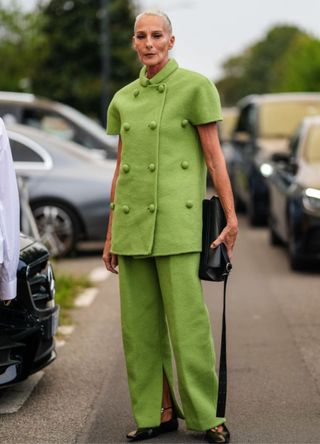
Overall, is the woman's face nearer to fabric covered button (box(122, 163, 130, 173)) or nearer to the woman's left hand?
fabric covered button (box(122, 163, 130, 173))

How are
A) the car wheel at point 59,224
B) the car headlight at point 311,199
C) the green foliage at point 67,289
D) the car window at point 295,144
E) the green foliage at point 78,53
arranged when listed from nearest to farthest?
the green foliage at point 67,289 → the car headlight at point 311,199 → the car window at point 295,144 → the car wheel at point 59,224 → the green foliage at point 78,53

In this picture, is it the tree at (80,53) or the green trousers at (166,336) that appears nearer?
the green trousers at (166,336)

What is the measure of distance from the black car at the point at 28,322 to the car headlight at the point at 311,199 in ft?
17.5

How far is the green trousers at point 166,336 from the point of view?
544cm

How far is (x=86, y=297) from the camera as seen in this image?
412 inches

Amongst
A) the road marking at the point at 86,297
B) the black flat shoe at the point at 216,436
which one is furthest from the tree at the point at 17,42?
the black flat shoe at the point at 216,436

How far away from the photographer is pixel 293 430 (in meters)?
5.72

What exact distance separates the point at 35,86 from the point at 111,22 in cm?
540

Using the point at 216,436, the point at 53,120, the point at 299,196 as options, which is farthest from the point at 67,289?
the point at 53,120

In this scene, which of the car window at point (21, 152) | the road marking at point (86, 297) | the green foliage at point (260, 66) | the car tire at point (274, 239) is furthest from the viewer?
the green foliage at point (260, 66)

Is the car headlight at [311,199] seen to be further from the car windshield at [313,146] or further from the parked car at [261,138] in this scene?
the parked car at [261,138]

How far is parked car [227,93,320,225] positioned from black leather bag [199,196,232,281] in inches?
434

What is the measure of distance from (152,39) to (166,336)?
51.9 inches

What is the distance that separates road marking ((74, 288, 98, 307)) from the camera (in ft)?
33.1
